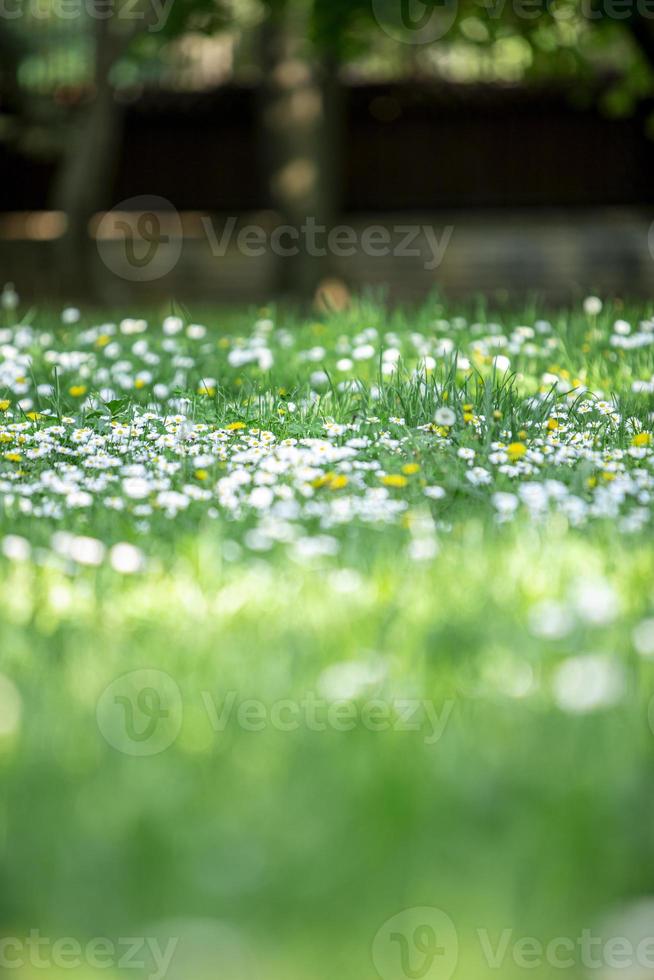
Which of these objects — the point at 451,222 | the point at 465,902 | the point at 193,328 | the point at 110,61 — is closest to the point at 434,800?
the point at 465,902

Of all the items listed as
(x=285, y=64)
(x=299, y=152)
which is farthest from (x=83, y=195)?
(x=285, y=64)

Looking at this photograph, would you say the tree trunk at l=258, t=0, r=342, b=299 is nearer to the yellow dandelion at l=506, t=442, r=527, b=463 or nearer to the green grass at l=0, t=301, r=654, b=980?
the green grass at l=0, t=301, r=654, b=980

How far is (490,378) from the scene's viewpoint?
178 inches

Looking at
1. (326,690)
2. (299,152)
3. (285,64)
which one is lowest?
(326,690)

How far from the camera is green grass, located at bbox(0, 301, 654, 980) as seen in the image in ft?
5.74

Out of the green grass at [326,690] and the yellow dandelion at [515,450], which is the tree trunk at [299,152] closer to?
the green grass at [326,690]

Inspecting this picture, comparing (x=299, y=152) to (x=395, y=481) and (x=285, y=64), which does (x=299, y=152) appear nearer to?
(x=285, y=64)

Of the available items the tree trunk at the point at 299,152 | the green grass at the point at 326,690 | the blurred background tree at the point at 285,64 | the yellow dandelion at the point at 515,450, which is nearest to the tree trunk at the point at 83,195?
the blurred background tree at the point at 285,64

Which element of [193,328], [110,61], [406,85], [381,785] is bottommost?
[381,785]

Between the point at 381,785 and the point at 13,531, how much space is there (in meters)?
1.66

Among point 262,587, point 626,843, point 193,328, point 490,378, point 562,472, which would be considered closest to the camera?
point 626,843

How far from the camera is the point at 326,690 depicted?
7.37 feet

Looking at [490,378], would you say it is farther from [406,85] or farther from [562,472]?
[406,85]

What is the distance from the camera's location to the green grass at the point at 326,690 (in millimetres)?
1750
